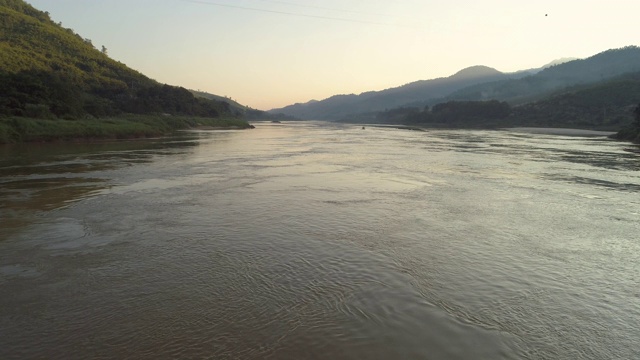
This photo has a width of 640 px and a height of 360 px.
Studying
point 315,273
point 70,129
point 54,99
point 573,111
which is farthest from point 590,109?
point 54,99

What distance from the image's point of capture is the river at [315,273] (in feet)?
20.6

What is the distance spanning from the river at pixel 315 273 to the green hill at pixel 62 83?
128 feet

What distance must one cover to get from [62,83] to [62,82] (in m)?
1.25

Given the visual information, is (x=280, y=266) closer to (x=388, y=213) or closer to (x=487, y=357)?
(x=487, y=357)

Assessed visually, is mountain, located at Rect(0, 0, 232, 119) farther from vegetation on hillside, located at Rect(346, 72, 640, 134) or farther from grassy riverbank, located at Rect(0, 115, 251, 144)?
vegetation on hillside, located at Rect(346, 72, 640, 134)

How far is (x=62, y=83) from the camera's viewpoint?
56219 mm

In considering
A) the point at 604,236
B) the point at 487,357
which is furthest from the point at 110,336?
the point at 604,236

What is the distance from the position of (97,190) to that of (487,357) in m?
19.4

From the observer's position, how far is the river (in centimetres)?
628

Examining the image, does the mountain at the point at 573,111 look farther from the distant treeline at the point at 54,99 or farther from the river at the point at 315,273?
the distant treeline at the point at 54,99

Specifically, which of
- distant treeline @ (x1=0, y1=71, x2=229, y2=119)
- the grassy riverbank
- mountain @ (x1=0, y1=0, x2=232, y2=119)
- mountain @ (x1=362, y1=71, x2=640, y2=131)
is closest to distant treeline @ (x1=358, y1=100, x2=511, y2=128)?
mountain @ (x1=362, y1=71, x2=640, y2=131)

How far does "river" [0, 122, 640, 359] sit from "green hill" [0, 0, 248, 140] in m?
39.1

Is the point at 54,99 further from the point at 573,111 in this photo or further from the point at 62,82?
the point at 573,111

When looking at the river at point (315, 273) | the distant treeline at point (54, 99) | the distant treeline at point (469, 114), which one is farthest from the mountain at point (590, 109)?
the distant treeline at point (54, 99)
